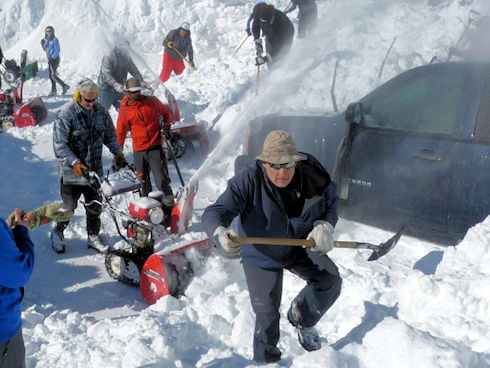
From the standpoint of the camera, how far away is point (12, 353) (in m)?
2.59

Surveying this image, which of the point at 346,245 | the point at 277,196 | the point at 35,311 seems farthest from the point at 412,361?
the point at 35,311

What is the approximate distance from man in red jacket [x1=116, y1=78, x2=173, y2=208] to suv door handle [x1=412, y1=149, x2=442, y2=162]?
120 inches

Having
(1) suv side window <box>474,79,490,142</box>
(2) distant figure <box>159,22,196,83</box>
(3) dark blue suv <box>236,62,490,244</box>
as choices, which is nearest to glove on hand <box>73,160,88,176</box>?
A: (3) dark blue suv <box>236,62,490,244</box>

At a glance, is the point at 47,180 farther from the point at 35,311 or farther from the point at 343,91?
the point at 343,91

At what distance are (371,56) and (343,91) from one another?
4.61 feet

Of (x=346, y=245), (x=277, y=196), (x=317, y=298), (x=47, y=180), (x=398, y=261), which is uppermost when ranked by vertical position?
(x=277, y=196)

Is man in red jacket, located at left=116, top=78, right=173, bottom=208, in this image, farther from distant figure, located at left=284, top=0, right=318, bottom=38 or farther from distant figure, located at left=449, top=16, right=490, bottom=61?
distant figure, located at left=284, top=0, right=318, bottom=38

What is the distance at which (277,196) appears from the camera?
311 centimetres

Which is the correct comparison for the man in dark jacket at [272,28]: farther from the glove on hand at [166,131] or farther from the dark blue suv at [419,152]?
the dark blue suv at [419,152]

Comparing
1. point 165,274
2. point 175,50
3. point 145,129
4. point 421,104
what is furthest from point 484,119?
point 175,50

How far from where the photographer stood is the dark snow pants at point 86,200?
554cm

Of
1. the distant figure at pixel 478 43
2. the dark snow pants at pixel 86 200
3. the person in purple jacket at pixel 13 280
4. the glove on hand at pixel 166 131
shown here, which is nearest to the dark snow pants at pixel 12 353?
the person in purple jacket at pixel 13 280

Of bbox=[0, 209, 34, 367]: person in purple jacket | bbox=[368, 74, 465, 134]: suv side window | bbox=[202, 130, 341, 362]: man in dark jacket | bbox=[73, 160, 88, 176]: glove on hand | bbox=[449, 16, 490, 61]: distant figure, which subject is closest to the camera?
bbox=[0, 209, 34, 367]: person in purple jacket

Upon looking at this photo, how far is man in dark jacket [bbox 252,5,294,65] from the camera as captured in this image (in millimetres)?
11070
